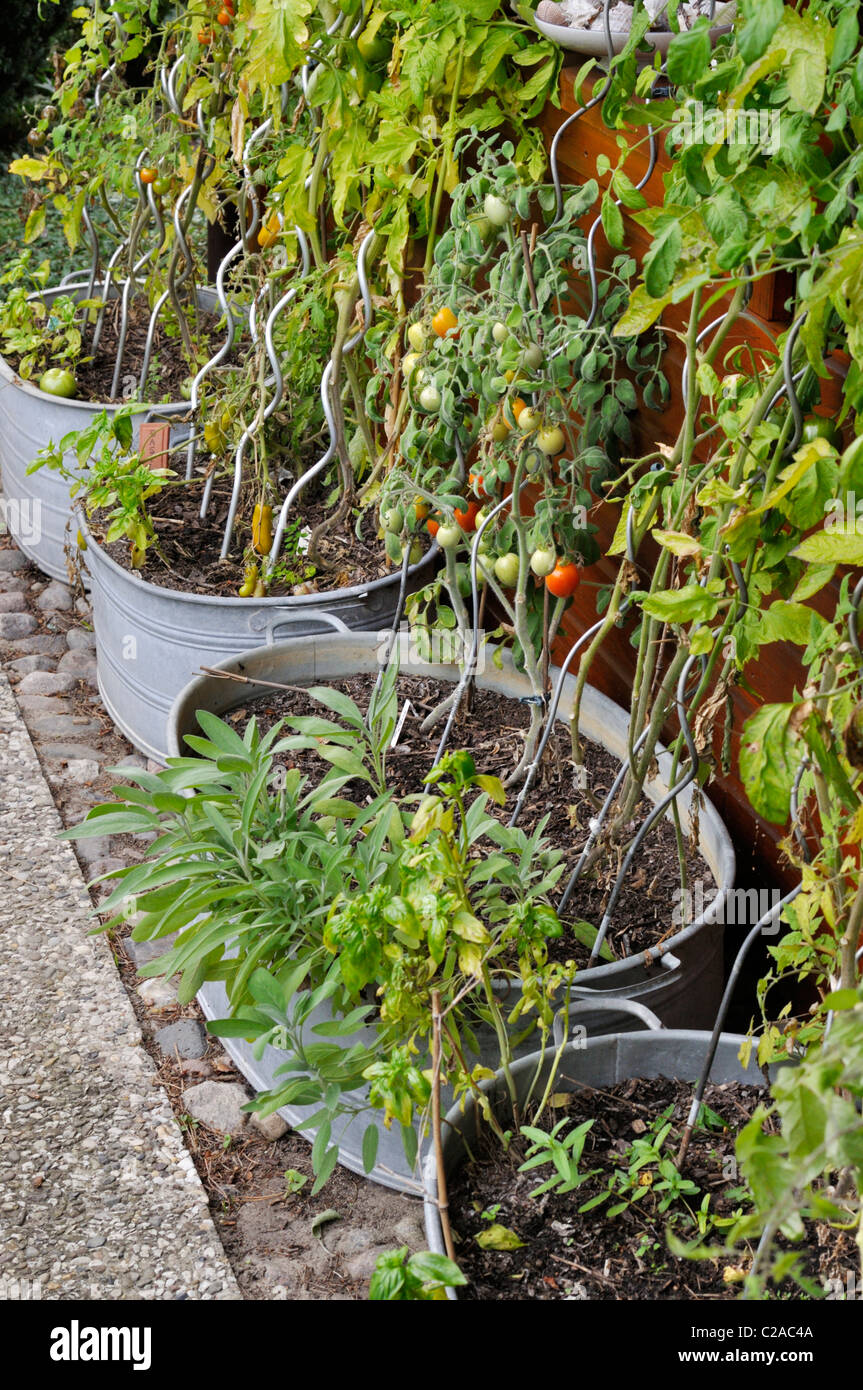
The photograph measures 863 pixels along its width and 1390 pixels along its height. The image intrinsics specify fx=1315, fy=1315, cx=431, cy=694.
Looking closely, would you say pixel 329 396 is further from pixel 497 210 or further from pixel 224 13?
pixel 224 13

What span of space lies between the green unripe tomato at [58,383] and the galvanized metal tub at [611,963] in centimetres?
143

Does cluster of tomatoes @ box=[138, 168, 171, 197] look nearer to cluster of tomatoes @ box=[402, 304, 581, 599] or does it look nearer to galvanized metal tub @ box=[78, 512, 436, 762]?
galvanized metal tub @ box=[78, 512, 436, 762]

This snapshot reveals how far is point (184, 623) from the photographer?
2656mm

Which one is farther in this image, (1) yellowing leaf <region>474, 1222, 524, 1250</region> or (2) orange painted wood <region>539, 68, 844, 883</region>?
(2) orange painted wood <region>539, 68, 844, 883</region>

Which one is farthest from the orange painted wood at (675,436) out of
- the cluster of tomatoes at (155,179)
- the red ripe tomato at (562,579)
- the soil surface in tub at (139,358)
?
the soil surface in tub at (139,358)

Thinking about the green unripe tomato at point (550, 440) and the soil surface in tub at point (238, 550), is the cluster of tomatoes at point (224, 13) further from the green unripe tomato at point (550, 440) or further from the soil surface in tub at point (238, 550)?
the green unripe tomato at point (550, 440)

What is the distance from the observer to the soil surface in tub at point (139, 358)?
11.8ft

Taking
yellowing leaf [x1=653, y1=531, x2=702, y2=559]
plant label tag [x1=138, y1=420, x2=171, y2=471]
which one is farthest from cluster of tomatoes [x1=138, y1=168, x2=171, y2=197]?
yellowing leaf [x1=653, y1=531, x2=702, y2=559]

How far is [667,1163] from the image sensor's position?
59.5 inches

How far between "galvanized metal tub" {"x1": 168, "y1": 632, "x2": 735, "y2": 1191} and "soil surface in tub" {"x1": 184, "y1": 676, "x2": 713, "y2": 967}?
33mm

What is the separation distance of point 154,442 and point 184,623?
2.00 ft

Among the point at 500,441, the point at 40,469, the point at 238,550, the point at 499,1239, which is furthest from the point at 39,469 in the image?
the point at 499,1239

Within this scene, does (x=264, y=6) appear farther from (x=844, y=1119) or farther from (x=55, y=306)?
(x=844, y=1119)

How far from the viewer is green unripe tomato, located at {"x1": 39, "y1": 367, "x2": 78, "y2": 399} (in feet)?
11.5
